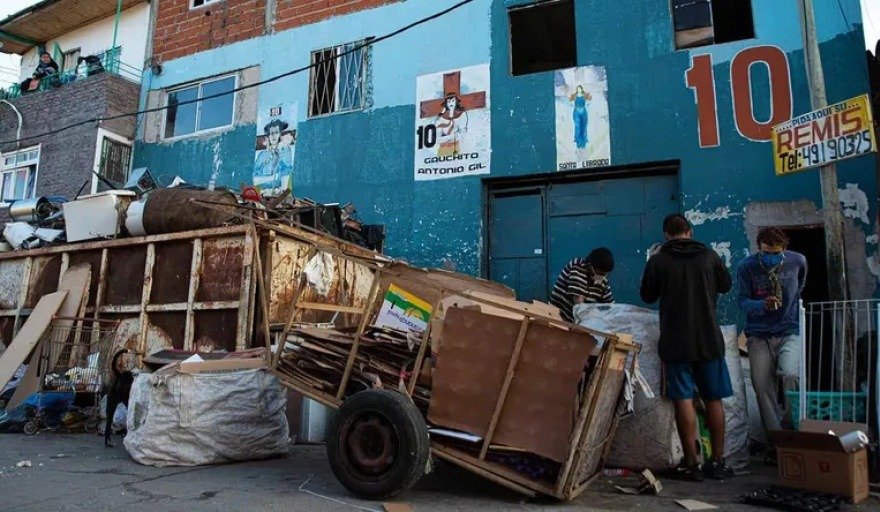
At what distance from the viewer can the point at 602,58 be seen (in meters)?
9.00

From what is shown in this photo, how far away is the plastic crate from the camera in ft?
14.2

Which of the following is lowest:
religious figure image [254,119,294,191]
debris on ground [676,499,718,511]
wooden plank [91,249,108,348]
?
debris on ground [676,499,718,511]

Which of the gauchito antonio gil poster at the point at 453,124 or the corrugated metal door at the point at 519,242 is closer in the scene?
the corrugated metal door at the point at 519,242

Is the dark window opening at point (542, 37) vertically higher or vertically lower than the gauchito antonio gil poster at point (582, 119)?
higher

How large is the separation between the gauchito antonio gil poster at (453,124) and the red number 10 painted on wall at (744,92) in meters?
3.02

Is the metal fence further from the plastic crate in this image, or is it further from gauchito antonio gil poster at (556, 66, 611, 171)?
gauchito antonio gil poster at (556, 66, 611, 171)

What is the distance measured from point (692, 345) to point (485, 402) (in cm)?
166

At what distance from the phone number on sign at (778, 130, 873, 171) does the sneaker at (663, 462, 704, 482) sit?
2.94 m

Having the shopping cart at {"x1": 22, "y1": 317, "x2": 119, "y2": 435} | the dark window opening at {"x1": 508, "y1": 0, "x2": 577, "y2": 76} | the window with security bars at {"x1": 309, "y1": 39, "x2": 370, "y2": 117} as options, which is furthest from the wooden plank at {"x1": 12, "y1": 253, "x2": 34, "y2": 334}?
the dark window opening at {"x1": 508, "y1": 0, "x2": 577, "y2": 76}

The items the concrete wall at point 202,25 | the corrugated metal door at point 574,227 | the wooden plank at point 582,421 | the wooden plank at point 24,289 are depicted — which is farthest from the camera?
the concrete wall at point 202,25

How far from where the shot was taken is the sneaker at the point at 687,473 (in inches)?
167

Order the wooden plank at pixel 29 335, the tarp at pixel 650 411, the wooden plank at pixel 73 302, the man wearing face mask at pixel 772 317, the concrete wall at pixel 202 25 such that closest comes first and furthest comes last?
the tarp at pixel 650 411
the man wearing face mask at pixel 772 317
the wooden plank at pixel 29 335
the wooden plank at pixel 73 302
the concrete wall at pixel 202 25

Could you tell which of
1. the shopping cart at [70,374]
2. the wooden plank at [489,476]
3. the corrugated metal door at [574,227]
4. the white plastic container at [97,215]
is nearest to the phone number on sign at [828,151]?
the corrugated metal door at [574,227]

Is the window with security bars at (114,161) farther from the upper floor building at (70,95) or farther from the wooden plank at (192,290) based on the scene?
the wooden plank at (192,290)
